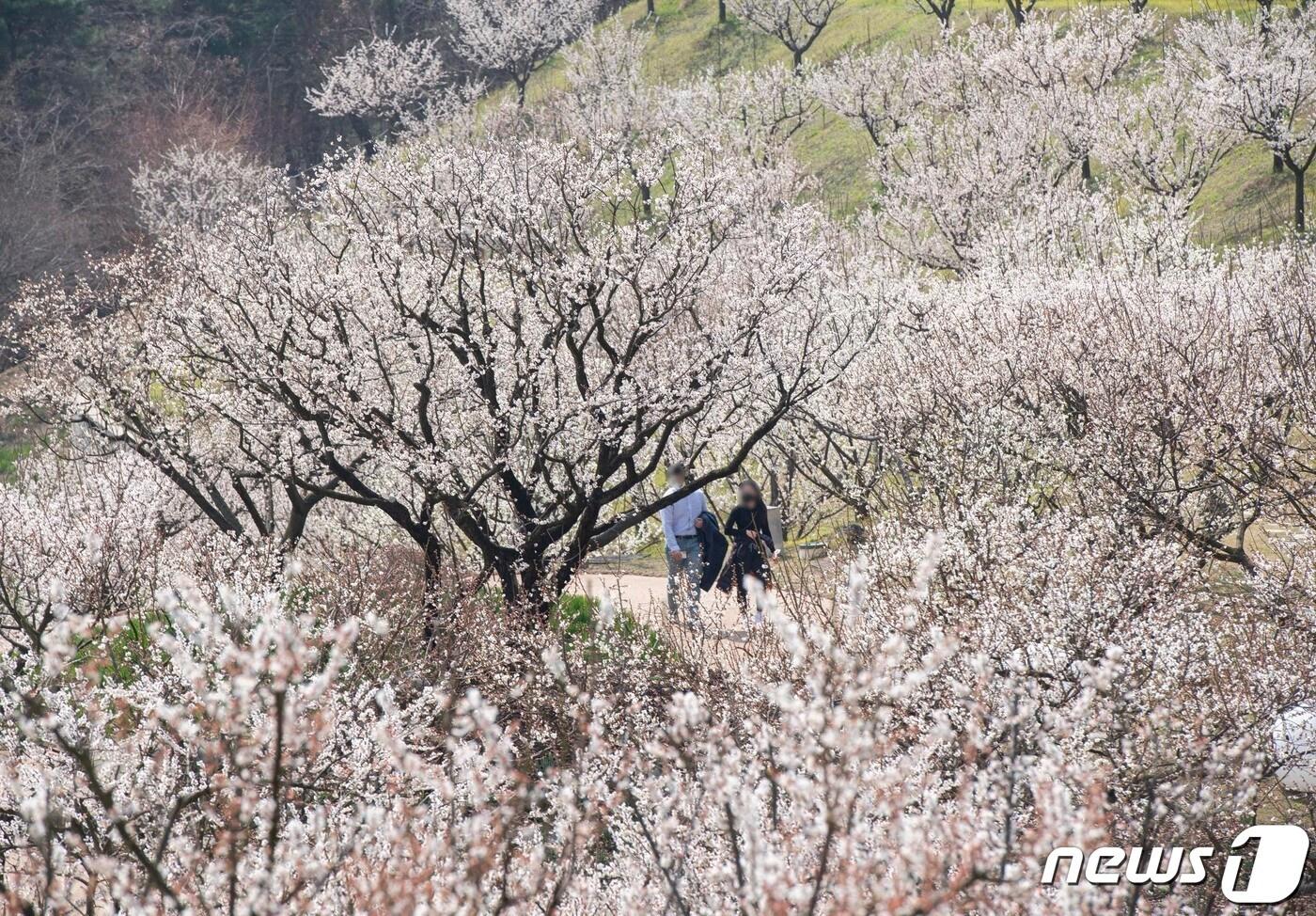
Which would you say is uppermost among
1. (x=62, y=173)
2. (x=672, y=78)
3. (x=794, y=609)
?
(x=672, y=78)

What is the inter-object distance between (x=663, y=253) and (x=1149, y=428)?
514 cm

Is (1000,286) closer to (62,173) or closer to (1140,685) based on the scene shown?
(1140,685)

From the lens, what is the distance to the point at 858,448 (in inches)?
706

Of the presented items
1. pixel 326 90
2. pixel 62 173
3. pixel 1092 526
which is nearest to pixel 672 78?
pixel 326 90

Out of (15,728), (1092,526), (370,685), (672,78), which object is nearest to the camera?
(15,728)

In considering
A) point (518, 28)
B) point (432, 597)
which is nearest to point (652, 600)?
point (432, 597)

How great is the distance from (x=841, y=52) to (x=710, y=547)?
3662 cm

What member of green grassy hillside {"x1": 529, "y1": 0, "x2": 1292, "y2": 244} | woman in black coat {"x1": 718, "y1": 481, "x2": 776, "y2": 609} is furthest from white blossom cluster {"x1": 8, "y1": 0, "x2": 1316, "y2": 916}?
green grassy hillside {"x1": 529, "y1": 0, "x2": 1292, "y2": 244}

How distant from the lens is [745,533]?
1141 centimetres

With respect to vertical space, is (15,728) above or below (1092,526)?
below

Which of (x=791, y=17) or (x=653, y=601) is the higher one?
(x=791, y=17)

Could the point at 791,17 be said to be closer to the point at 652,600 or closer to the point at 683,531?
the point at 683,531

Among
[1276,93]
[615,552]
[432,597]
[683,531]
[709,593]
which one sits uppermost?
[1276,93]

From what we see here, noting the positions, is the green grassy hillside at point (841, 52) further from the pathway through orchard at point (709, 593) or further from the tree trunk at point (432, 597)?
the tree trunk at point (432, 597)
